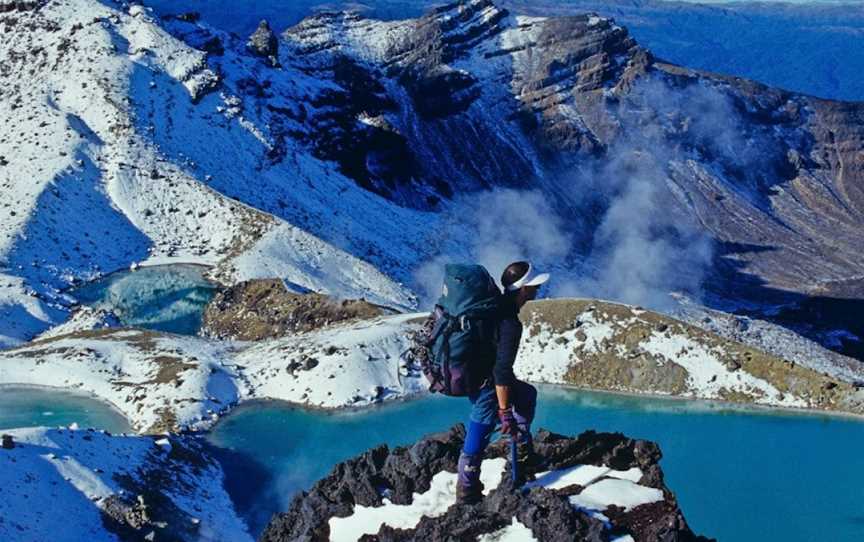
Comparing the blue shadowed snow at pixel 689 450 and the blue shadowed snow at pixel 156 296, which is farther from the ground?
the blue shadowed snow at pixel 689 450

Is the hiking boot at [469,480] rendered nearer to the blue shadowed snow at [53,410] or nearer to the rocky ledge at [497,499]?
the rocky ledge at [497,499]

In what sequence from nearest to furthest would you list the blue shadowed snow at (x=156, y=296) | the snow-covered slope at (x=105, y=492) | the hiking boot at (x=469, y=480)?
1. the hiking boot at (x=469, y=480)
2. the snow-covered slope at (x=105, y=492)
3. the blue shadowed snow at (x=156, y=296)

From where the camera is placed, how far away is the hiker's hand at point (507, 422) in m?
17.2

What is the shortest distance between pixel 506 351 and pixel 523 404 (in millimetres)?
1619

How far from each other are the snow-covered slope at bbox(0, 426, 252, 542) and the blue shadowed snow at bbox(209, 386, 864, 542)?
137 centimetres

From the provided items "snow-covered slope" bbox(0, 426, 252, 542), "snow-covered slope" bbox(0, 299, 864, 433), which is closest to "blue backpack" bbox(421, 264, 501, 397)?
"snow-covered slope" bbox(0, 426, 252, 542)

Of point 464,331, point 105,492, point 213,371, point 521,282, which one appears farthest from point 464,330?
point 213,371

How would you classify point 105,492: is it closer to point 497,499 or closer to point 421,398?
point 421,398

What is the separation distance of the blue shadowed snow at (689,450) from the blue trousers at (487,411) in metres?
12.2

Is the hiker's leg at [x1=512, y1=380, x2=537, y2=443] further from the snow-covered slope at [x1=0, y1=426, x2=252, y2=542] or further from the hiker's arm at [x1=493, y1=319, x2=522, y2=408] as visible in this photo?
the snow-covered slope at [x1=0, y1=426, x2=252, y2=542]

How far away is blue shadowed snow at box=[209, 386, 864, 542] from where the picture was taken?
29062mm

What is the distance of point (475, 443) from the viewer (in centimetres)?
1773

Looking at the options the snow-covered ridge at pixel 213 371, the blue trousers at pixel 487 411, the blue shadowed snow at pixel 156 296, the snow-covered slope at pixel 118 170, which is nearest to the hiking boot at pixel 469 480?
the blue trousers at pixel 487 411

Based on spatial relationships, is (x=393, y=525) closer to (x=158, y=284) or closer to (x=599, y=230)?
(x=158, y=284)
